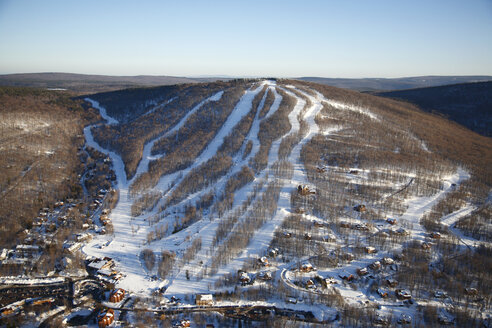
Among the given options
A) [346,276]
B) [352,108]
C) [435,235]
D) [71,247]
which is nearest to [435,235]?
[435,235]

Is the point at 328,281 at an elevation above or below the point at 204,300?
above

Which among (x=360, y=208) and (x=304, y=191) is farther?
(x=304, y=191)

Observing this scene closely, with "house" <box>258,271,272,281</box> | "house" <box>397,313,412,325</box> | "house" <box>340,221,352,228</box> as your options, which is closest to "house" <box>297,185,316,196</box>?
"house" <box>340,221,352,228</box>

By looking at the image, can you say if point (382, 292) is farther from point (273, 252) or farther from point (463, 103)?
point (463, 103)

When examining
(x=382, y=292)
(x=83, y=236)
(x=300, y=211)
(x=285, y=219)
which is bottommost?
(x=382, y=292)

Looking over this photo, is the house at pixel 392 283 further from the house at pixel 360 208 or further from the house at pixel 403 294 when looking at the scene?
the house at pixel 360 208

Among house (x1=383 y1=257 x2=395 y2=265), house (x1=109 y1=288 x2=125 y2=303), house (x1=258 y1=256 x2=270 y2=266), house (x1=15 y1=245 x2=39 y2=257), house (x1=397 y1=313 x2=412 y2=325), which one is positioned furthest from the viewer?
house (x1=15 y1=245 x2=39 y2=257)

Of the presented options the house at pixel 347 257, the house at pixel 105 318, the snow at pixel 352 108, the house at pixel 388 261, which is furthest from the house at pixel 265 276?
the snow at pixel 352 108

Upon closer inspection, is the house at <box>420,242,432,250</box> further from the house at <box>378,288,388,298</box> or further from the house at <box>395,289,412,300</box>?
the house at <box>378,288,388,298</box>
